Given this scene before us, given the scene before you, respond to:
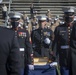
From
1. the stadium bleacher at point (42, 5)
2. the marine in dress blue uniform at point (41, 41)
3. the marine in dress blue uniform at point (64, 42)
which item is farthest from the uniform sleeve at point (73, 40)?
the stadium bleacher at point (42, 5)

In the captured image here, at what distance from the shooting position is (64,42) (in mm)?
6527

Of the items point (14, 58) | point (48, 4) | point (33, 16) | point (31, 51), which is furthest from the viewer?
point (48, 4)

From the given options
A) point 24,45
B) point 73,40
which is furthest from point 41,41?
point 73,40

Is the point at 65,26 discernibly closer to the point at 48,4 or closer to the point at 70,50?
the point at 70,50

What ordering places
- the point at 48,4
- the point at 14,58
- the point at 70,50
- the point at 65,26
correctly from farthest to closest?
the point at 48,4 → the point at 65,26 → the point at 70,50 → the point at 14,58

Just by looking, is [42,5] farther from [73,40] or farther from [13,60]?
[13,60]

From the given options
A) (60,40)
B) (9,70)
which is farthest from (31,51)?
(9,70)

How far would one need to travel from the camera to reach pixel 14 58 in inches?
104

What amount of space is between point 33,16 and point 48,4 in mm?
2550

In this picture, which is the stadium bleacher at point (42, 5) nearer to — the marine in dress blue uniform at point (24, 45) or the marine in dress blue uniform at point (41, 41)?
the marine in dress blue uniform at point (41, 41)

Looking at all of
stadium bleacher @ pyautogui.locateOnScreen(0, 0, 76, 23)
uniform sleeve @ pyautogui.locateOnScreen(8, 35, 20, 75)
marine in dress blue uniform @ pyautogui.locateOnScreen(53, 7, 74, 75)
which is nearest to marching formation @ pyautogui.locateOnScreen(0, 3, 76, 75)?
marine in dress blue uniform @ pyautogui.locateOnScreen(53, 7, 74, 75)

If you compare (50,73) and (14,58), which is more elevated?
Result: (14,58)

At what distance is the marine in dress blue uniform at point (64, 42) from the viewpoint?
641 cm

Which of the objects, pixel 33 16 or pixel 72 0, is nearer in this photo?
pixel 33 16
